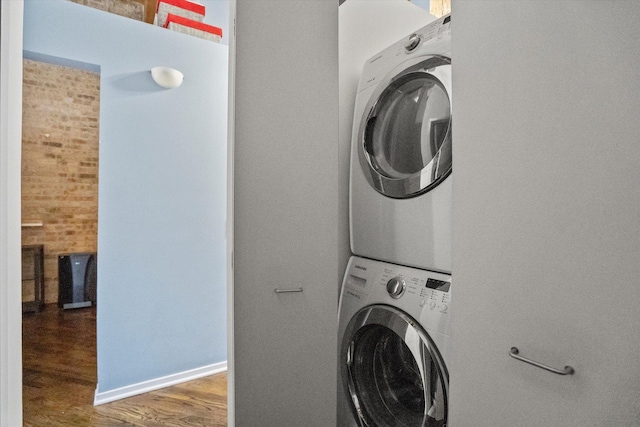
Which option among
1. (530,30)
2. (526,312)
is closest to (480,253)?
(526,312)

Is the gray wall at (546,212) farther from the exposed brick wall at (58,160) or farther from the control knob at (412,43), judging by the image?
the exposed brick wall at (58,160)

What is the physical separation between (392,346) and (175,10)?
2.68 m

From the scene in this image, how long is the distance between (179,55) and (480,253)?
2.44 m

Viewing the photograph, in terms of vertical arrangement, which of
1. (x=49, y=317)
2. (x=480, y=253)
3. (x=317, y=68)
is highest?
(x=317, y=68)

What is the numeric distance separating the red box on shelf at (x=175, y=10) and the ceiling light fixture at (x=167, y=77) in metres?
0.48

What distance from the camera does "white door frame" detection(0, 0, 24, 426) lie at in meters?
0.97

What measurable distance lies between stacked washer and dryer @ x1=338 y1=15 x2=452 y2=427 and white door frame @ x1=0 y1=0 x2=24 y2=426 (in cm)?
109

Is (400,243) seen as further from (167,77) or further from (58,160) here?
(58,160)

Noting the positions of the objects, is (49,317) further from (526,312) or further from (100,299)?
(526,312)

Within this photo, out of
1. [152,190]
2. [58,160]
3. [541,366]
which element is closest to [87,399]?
[152,190]

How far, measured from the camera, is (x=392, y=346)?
1431 mm

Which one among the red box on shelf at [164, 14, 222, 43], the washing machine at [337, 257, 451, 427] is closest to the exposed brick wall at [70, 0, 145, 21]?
the red box on shelf at [164, 14, 222, 43]

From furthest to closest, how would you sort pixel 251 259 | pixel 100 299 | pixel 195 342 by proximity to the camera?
pixel 195 342, pixel 100 299, pixel 251 259

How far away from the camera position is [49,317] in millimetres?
4027
